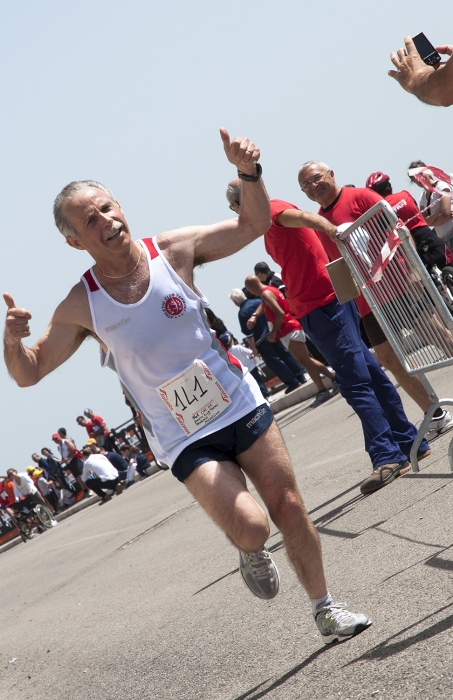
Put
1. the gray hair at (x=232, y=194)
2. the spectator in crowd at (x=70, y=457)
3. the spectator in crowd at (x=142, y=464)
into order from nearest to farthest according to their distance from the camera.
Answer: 1. the gray hair at (x=232, y=194)
2. the spectator in crowd at (x=142, y=464)
3. the spectator in crowd at (x=70, y=457)

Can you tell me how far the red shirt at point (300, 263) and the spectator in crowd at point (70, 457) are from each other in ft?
60.6

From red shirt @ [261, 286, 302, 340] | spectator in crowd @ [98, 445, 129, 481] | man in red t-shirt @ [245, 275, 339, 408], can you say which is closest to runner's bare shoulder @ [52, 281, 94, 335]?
man in red t-shirt @ [245, 275, 339, 408]

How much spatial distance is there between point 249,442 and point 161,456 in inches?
17.4

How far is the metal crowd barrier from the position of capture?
17.8 feet

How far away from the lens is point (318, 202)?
24.8 feet

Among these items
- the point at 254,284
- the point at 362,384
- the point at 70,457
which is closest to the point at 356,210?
the point at 362,384

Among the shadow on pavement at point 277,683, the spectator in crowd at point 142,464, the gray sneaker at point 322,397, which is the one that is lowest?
the shadow on pavement at point 277,683

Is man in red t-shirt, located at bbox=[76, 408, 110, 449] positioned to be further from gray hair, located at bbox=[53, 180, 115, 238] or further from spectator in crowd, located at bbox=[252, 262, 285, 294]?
gray hair, located at bbox=[53, 180, 115, 238]

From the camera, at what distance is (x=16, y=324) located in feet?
14.5

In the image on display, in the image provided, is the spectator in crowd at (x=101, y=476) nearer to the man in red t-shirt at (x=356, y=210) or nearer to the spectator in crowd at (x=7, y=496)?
the spectator in crowd at (x=7, y=496)

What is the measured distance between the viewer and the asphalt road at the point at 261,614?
12.2 feet

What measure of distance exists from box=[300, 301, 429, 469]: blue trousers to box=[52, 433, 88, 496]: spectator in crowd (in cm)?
1872

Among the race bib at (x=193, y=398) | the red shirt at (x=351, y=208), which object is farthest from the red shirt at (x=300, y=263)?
the race bib at (x=193, y=398)

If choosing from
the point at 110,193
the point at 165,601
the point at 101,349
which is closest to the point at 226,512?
the point at 101,349
